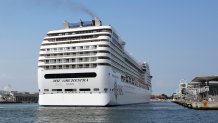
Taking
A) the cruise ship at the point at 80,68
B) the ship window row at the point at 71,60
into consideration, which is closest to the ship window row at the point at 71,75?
the cruise ship at the point at 80,68

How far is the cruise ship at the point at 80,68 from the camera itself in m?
75.9

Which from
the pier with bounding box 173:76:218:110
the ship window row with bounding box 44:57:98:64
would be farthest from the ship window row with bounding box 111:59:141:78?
the pier with bounding box 173:76:218:110

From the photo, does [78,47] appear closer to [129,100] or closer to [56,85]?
[56,85]

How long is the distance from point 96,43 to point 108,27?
7.08 meters

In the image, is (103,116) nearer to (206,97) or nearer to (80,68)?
(80,68)

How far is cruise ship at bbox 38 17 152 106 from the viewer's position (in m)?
75.9

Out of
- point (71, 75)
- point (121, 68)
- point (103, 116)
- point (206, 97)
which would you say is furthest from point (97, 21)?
point (206, 97)

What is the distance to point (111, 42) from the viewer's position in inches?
3386

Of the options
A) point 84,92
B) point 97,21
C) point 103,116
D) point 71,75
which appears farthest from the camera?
point 97,21

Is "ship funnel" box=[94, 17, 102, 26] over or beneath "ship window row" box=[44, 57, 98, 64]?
over

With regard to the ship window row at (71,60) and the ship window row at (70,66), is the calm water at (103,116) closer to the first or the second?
the ship window row at (70,66)

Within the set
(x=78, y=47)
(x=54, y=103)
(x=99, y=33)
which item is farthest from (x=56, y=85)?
(x=99, y=33)

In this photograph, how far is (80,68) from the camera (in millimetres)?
78000

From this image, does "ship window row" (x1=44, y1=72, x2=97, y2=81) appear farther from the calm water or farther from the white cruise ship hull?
the calm water
